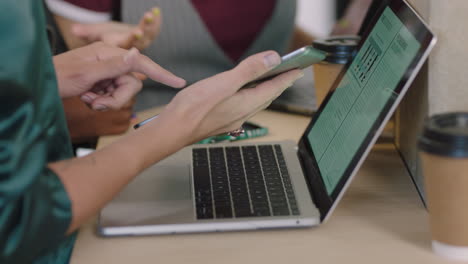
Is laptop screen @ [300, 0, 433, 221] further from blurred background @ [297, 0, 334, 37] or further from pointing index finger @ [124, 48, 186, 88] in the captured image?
blurred background @ [297, 0, 334, 37]

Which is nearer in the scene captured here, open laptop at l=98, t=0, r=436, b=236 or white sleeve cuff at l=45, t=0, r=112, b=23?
open laptop at l=98, t=0, r=436, b=236

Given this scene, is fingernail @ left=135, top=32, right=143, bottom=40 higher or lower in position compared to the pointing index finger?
lower

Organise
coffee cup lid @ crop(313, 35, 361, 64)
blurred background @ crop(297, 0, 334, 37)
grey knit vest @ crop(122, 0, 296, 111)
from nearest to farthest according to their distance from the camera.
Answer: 1. coffee cup lid @ crop(313, 35, 361, 64)
2. grey knit vest @ crop(122, 0, 296, 111)
3. blurred background @ crop(297, 0, 334, 37)

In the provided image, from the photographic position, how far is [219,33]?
156 cm

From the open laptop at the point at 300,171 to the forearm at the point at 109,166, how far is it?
0.10 metres

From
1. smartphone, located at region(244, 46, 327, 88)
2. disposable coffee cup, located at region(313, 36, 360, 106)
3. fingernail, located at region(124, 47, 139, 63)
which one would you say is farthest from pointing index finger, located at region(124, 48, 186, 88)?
disposable coffee cup, located at region(313, 36, 360, 106)

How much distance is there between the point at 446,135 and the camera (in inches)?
23.7

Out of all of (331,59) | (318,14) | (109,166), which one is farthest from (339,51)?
(318,14)

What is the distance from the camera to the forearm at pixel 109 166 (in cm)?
62

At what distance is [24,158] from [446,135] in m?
0.39

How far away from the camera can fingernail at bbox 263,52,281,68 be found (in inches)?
29.4

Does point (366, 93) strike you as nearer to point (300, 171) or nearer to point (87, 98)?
point (300, 171)

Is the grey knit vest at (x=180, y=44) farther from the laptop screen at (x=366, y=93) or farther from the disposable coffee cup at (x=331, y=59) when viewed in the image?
the laptop screen at (x=366, y=93)

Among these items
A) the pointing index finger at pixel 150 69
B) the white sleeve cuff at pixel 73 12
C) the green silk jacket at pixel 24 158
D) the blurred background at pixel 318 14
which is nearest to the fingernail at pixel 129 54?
the pointing index finger at pixel 150 69
